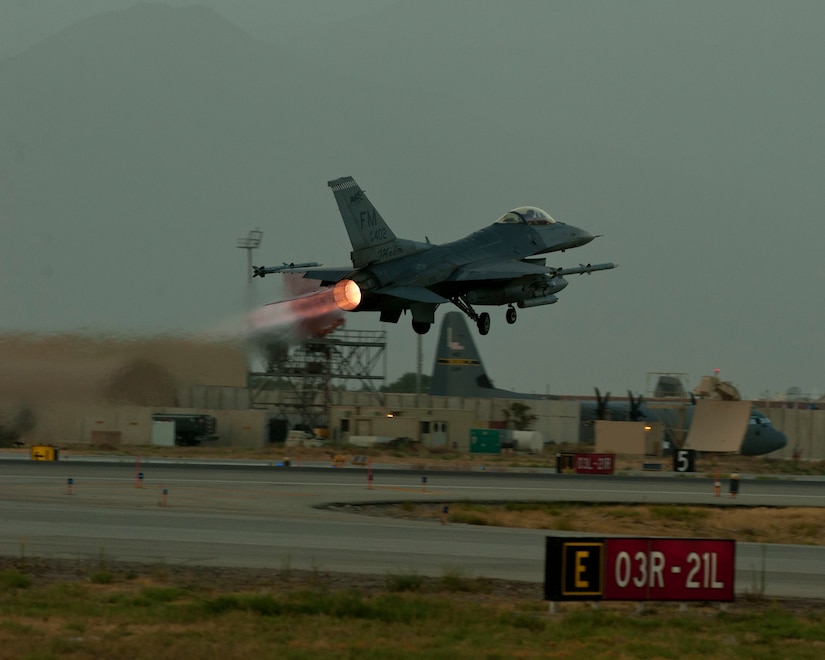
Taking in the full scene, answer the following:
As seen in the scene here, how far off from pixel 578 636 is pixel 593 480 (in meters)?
35.5

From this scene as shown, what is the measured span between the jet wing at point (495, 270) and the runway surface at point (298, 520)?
8.45m

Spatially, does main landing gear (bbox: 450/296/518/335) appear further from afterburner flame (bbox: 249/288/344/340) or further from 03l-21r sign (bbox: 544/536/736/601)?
03l-21r sign (bbox: 544/536/736/601)

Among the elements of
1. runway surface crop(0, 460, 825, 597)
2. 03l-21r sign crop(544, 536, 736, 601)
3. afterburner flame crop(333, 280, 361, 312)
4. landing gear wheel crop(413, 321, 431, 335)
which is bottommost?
runway surface crop(0, 460, 825, 597)

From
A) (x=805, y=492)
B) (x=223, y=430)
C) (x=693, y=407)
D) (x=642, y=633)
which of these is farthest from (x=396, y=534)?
(x=693, y=407)

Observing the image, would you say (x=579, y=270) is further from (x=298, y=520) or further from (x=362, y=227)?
(x=298, y=520)

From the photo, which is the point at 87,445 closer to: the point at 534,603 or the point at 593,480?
the point at 593,480

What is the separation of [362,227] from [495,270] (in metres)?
4.88

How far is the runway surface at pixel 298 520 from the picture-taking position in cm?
2412

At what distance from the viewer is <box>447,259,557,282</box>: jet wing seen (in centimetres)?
3634

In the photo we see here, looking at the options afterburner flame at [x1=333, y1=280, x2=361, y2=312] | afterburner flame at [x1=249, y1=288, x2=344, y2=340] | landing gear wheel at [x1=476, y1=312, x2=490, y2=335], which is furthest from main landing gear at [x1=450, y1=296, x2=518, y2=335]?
afterburner flame at [x1=249, y1=288, x2=344, y2=340]

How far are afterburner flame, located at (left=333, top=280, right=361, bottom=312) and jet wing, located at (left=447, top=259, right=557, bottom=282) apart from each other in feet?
11.9

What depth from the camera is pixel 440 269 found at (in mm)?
36062

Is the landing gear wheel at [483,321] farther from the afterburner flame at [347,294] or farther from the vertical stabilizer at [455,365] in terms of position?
the vertical stabilizer at [455,365]

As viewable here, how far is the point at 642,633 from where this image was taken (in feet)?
56.4
